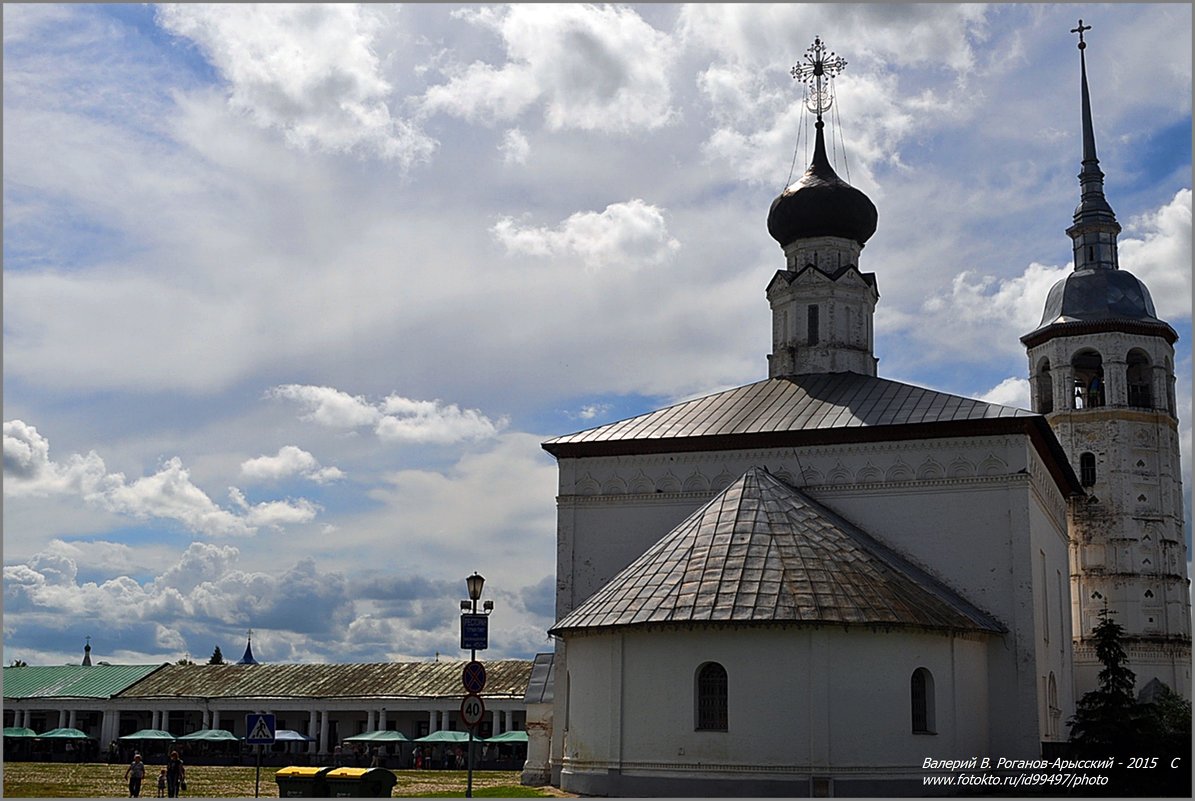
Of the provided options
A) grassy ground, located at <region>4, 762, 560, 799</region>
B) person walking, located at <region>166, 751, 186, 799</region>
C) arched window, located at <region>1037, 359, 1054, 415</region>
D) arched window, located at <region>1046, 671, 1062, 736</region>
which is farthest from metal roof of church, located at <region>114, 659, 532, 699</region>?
arched window, located at <region>1046, 671, 1062, 736</region>

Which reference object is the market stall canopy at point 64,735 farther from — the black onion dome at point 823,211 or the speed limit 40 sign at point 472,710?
the speed limit 40 sign at point 472,710

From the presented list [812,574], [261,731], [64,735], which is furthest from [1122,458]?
[64,735]

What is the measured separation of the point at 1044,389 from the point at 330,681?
33.9 meters

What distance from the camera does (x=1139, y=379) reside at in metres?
50.0

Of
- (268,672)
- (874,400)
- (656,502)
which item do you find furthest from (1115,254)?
(268,672)

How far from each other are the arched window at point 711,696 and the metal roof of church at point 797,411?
741cm

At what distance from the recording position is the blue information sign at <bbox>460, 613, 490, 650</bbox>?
68.5ft

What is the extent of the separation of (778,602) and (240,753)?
40252mm

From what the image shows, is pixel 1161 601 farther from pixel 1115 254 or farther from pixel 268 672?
pixel 268 672

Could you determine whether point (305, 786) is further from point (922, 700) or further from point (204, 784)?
point (204, 784)

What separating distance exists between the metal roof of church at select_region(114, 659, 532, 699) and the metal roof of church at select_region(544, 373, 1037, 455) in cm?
2433

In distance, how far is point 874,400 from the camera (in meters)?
31.2

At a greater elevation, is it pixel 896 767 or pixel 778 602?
pixel 778 602

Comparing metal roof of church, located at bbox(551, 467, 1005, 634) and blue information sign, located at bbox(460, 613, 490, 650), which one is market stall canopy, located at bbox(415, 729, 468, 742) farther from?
blue information sign, located at bbox(460, 613, 490, 650)
